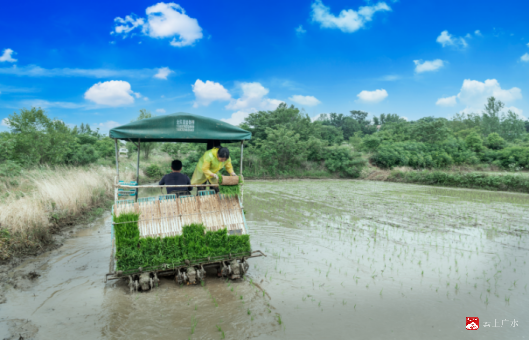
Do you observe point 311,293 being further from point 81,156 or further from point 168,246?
point 81,156

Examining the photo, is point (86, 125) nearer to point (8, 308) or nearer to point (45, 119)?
point (45, 119)

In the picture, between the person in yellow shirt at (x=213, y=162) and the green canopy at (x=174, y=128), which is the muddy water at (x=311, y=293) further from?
the green canopy at (x=174, y=128)

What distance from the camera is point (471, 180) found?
65.1 ft

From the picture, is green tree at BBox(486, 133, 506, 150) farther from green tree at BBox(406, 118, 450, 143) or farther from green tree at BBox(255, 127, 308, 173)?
green tree at BBox(255, 127, 308, 173)

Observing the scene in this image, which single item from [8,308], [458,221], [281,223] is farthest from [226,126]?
[458,221]

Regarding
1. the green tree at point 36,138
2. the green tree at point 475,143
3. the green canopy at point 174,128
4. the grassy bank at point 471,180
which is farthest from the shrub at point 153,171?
the green tree at point 475,143

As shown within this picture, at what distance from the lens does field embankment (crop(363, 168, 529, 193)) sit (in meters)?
17.2

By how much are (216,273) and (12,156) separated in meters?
15.7

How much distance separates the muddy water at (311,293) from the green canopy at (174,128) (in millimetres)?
2455

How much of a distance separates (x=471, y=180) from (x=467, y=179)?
0.90ft

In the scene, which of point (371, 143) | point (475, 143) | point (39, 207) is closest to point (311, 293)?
point (39, 207)

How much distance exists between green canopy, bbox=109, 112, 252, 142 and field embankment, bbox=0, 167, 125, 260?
342 centimetres

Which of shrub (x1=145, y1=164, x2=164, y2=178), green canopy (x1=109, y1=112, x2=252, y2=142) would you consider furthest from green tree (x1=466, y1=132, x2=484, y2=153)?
green canopy (x1=109, y1=112, x2=252, y2=142)

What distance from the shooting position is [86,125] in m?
59.7
